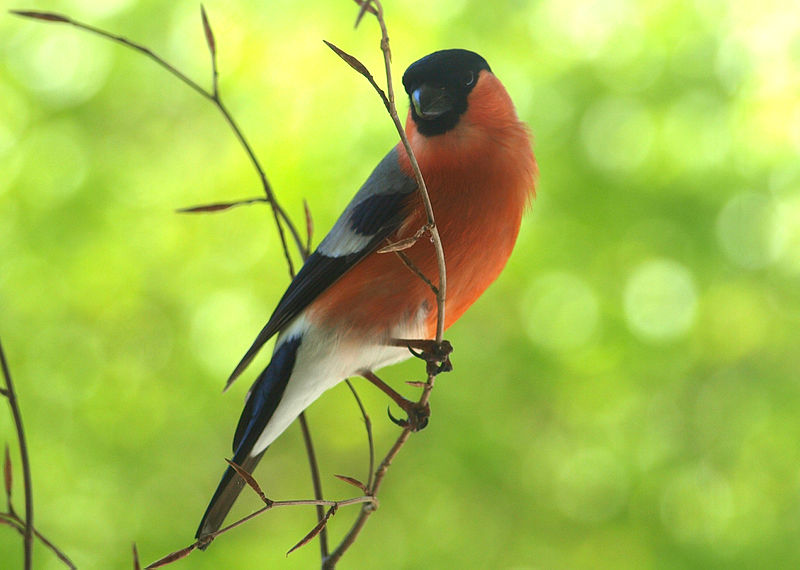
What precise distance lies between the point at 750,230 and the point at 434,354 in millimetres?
2756

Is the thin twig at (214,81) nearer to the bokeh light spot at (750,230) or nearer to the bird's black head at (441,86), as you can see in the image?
the bird's black head at (441,86)

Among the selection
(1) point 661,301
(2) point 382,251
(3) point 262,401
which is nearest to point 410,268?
(2) point 382,251

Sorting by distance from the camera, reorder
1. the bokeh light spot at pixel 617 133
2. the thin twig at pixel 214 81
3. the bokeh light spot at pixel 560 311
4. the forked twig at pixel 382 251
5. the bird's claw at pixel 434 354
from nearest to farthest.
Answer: the forked twig at pixel 382 251
the thin twig at pixel 214 81
the bird's claw at pixel 434 354
the bokeh light spot at pixel 560 311
the bokeh light spot at pixel 617 133

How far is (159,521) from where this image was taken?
361 cm

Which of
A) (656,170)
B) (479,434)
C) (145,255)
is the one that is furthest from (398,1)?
(479,434)

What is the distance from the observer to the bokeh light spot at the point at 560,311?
346 centimetres

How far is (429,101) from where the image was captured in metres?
1.40

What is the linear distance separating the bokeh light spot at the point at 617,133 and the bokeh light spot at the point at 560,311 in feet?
1.75

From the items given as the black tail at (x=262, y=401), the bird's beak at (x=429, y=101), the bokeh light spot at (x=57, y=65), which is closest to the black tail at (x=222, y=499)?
the black tail at (x=262, y=401)

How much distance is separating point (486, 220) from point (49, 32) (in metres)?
3.01

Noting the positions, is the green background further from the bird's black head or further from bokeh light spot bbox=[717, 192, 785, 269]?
the bird's black head

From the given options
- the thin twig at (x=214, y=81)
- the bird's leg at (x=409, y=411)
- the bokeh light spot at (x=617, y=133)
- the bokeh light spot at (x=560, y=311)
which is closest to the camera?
the thin twig at (x=214, y=81)

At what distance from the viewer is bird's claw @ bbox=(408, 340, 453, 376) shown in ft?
3.99

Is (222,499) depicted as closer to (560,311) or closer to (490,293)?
(560,311)
